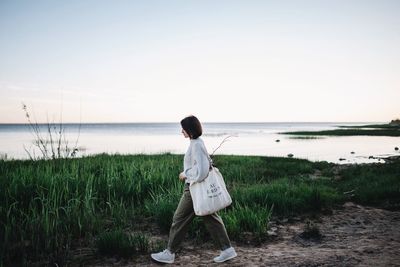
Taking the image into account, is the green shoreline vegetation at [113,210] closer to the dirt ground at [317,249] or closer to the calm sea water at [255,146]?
the dirt ground at [317,249]

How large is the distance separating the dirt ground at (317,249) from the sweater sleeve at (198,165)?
1306mm

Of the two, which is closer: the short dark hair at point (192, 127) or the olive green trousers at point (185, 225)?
the short dark hair at point (192, 127)

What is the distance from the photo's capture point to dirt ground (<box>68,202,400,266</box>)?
4.20 metres

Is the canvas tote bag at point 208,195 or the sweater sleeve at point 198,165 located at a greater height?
the sweater sleeve at point 198,165

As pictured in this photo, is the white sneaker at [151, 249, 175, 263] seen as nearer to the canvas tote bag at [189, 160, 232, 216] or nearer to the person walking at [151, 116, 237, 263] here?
the person walking at [151, 116, 237, 263]

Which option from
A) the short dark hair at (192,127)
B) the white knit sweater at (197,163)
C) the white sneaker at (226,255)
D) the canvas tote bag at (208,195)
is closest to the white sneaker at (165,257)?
the white sneaker at (226,255)

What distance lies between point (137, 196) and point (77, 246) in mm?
2673

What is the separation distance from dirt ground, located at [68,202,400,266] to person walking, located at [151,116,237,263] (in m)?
0.16

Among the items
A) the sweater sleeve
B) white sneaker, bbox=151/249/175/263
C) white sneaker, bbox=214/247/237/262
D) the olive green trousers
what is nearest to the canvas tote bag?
the sweater sleeve

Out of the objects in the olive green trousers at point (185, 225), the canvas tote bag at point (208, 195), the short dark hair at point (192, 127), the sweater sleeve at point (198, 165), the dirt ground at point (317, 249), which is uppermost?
the short dark hair at point (192, 127)

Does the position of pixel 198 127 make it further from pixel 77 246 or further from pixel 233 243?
pixel 77 246

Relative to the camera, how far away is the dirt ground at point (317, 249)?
4199 mm

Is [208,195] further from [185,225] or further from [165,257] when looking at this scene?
[165,257]

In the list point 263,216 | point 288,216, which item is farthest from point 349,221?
point 263,216
